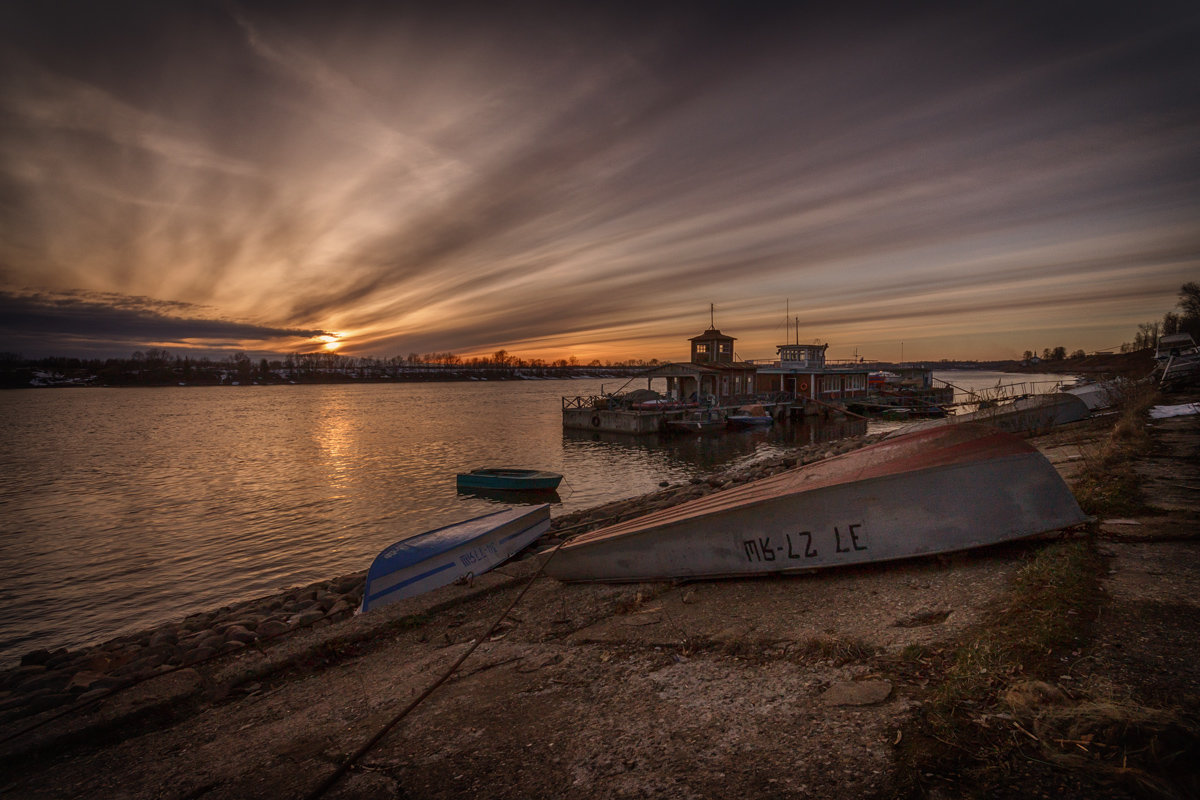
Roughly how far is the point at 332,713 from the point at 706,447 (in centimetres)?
2994

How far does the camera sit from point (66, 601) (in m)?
12.2

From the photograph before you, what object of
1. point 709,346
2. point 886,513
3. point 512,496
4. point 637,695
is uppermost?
point 709,346

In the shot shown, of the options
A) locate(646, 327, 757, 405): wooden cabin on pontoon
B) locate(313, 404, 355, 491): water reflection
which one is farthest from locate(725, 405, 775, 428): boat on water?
locate(313, 404, 355, 491): water reflection

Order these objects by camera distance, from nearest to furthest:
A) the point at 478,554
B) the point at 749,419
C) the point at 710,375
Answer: the point at 478,554, the point at 749,419, the point at 710,375

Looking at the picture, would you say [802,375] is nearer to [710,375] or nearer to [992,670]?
[710,375]

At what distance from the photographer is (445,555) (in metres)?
10.8

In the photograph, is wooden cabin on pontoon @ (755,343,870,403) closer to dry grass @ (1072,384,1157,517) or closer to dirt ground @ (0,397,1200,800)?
dry grass @ (1072,384,1157,517)

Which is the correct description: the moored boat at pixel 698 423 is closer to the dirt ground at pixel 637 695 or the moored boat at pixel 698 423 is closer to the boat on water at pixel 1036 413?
the boat on water at pixel 1036 413

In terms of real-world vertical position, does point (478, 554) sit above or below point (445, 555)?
below

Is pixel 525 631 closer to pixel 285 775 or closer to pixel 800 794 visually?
pixel 285 775

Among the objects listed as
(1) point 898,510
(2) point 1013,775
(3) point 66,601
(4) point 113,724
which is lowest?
(3) point 66,601

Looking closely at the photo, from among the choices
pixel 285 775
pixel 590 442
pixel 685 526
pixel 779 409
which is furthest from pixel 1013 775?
pixel 779 409

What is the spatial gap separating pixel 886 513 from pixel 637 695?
3513 mm

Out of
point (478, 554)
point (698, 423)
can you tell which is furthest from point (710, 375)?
point (478, 554)
